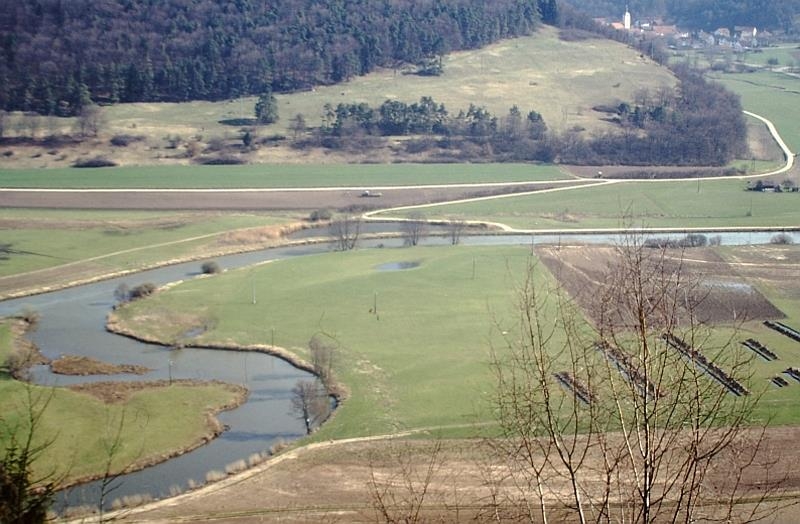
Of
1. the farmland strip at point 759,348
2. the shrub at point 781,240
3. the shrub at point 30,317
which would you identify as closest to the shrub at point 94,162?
the shrub at point 30,317

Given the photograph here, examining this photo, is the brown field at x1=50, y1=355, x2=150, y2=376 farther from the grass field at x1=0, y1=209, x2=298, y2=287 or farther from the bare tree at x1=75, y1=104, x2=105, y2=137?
the bare tree at x1=75, y1=104, x2=105, y2=137

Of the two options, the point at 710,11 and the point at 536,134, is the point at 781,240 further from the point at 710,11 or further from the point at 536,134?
the point at 710,11

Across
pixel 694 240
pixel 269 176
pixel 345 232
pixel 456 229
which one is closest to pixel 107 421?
pixel 345 232

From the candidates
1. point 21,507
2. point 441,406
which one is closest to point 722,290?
point 441,406

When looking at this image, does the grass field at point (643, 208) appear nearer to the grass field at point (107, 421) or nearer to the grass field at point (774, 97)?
the grass field at point (774, 97)

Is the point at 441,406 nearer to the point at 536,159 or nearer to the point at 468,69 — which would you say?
the point at 536,159

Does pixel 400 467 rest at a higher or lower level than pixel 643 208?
lower
